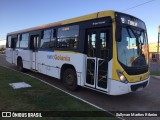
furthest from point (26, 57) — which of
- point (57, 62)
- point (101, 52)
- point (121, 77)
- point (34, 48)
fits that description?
point (121, 77)

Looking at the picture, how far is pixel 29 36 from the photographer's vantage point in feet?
44.1

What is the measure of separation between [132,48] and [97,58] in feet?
4.37

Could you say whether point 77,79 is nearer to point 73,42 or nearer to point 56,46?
point 73,42

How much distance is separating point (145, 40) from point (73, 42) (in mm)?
3053

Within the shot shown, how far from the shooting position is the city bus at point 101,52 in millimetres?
6969

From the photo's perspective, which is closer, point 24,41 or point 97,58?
point 97,58

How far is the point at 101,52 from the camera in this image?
24.6 feet

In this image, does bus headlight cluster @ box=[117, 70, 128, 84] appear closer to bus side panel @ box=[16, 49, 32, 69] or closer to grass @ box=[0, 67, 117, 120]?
grass @ box=[0, 67, 117, 120]

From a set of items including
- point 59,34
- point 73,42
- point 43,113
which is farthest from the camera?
point 59,34

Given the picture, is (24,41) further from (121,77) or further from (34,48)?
(121,77)

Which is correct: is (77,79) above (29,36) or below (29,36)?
below

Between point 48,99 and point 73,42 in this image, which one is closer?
point 48,99

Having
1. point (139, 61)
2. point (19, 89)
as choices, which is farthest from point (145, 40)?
point (19, 89)

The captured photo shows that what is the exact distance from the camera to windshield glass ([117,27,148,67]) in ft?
23.2
